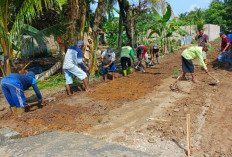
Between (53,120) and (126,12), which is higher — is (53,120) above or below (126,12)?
below

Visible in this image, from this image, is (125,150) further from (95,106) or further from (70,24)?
(70,24)

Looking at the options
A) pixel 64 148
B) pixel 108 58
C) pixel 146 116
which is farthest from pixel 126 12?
pixel 64 148

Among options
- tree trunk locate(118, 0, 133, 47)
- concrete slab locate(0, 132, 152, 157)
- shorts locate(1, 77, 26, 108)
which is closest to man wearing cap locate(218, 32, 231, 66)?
tree trunk locate(118, 0, 133, 47)

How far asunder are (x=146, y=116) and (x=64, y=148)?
1.93 meters

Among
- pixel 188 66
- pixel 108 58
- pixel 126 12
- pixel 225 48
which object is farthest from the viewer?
pixel 126 12

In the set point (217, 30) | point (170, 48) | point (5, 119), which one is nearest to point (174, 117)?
point (5, 119)

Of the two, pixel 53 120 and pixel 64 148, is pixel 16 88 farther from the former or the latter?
pixel 64 148

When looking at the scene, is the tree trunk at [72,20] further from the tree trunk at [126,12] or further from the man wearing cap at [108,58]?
the tree trunk at [126,12]

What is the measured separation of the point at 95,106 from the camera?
17.1 feet

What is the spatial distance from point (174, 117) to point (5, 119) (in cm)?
363

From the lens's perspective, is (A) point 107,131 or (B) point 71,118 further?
(B) point 71,118

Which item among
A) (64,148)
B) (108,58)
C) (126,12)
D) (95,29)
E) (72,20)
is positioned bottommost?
(64,148)

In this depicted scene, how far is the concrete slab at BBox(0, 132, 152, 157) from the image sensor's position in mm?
2877

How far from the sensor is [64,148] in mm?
3047
